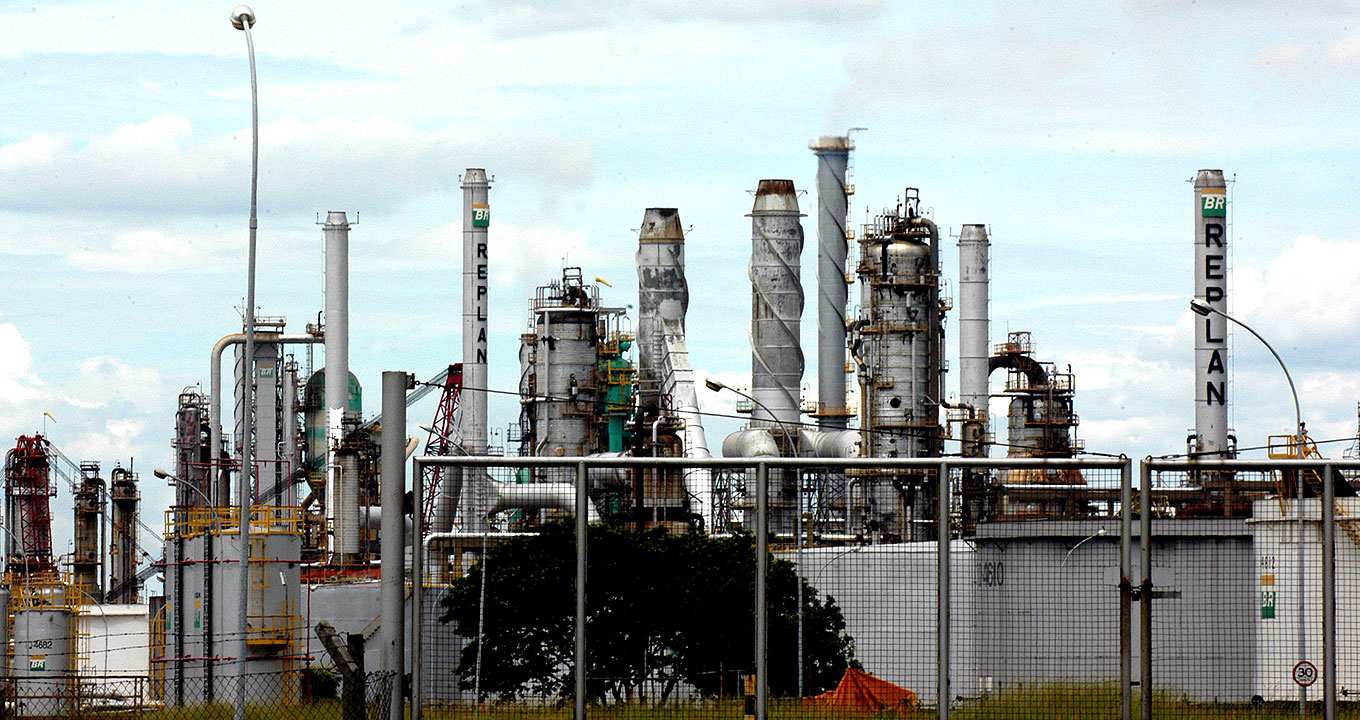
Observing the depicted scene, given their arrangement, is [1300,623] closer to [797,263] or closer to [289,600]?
[289,600]

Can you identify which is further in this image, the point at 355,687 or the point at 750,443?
the point at 750,443

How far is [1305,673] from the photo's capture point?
13508 mm

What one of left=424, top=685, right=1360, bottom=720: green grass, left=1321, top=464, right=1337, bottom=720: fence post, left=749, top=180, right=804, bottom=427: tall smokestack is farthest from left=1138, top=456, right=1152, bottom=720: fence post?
left=749, top=180, right=804, bottom=427: tall smokestack

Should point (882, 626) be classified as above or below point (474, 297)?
below

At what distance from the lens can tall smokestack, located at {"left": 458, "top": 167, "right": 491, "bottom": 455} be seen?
72.1 m

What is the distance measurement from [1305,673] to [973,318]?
5735cm

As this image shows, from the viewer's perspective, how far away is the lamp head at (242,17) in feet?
76.2

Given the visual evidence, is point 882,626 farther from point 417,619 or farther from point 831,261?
point 831,261

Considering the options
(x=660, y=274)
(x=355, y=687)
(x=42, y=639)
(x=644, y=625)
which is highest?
(x=660, y=274)

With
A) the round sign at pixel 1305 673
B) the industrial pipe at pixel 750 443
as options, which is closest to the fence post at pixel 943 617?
the round sign at pixel 1305 673

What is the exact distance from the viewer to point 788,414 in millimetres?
68500

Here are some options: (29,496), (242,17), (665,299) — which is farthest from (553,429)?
(242,17)

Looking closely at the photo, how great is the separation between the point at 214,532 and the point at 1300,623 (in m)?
28.4

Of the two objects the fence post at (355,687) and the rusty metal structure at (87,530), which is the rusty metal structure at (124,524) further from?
the fence post at (355,687)
